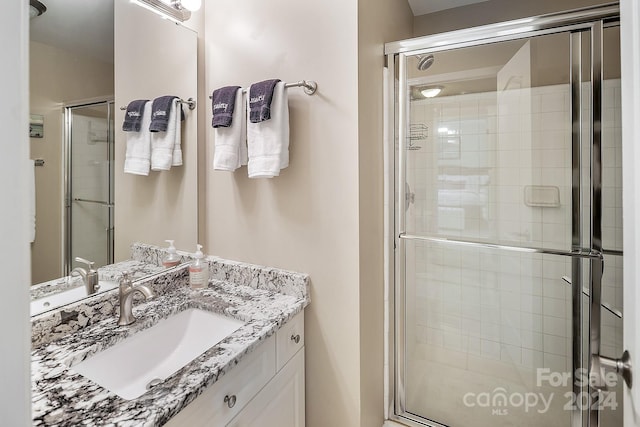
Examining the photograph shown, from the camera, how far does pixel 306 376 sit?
1.43 metres

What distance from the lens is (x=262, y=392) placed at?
1089mm

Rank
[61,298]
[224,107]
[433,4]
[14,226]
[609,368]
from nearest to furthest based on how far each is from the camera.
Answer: [14,226]
[609,368]
[61,298]
[224,107]
[433,4]

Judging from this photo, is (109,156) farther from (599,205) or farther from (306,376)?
(599,205)

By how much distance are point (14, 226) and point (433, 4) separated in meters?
2.45

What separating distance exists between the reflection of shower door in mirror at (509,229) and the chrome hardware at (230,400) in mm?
951

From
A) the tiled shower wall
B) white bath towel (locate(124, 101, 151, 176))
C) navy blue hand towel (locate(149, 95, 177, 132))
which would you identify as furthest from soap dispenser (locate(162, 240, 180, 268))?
the tiled shower wall

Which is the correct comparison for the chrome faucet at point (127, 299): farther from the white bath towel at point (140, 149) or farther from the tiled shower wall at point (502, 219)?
the tiled shower wall at point (502, 219)

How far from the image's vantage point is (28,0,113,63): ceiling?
39.4 inches

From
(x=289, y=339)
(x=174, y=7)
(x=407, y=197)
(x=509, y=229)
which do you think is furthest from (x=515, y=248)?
(x=174, y=7)

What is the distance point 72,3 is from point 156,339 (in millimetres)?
1255

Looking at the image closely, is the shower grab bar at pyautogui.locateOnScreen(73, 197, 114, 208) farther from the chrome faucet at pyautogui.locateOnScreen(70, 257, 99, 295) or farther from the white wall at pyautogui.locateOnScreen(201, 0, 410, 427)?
the white wall at pyautogui.locateOnScreen(201, 0, 410, 427)

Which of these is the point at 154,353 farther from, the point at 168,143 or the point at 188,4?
the point at 188,4

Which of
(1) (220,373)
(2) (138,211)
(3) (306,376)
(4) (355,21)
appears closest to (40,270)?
(2) (138,211)

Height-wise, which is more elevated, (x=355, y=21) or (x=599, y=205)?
(x=355, y=21)
